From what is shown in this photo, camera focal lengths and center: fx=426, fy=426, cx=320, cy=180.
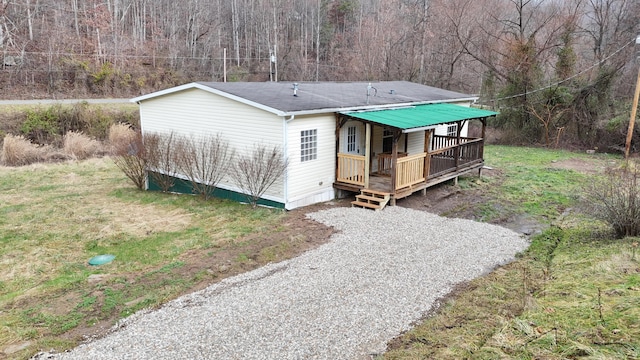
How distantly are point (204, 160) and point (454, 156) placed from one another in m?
8.48

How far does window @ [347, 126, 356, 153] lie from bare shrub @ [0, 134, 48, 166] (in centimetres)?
1568

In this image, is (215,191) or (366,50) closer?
(215,191)

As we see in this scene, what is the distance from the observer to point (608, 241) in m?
8.34

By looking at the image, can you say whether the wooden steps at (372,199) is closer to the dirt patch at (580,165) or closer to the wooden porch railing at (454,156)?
the wooden porch railing at (454,156)

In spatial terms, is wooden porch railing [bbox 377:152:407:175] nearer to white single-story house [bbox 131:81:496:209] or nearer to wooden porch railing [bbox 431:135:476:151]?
white single-story house [bbox 131:81:496:209]

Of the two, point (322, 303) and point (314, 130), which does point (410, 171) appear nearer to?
point (314, 130)

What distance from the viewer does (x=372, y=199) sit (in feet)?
39.3

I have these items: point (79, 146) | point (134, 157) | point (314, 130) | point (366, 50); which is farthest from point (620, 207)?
point (366, 50)

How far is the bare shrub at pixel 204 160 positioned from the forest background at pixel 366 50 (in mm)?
8104

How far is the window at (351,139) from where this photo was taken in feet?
44.0

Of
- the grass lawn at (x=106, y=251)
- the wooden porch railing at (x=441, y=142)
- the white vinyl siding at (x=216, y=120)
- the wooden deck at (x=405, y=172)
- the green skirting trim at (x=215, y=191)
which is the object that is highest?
the white vinyl siding at (x=216, y=120)

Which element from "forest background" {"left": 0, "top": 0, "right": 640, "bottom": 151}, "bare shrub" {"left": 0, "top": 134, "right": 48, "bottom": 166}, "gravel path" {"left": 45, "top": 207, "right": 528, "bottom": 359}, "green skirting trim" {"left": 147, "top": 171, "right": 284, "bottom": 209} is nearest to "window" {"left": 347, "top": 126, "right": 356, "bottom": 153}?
"green skirting trim" {"left": 147, "top": 171, "right": 284, "bottom": 209}

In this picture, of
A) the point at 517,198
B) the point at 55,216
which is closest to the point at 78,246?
Result: the point at 55,216

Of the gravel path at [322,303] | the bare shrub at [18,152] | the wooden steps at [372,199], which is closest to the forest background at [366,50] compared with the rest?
the wooden steps at [372,199]
